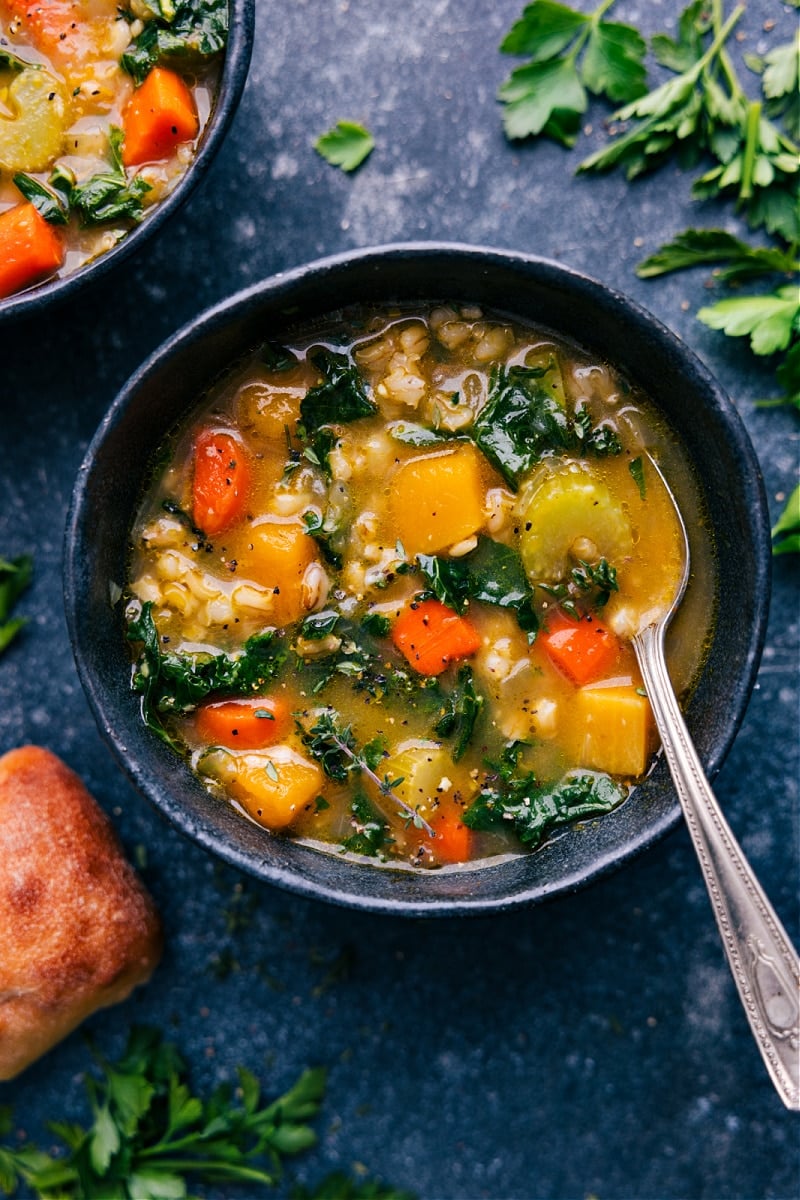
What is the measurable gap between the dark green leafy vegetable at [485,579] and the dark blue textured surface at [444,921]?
0.87 metres

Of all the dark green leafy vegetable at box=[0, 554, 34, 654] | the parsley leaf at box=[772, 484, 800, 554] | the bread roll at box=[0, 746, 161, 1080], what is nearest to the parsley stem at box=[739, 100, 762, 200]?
the parsley leaf at box=[772, 484, 800, 554]

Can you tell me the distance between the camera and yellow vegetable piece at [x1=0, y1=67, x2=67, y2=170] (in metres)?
3.01

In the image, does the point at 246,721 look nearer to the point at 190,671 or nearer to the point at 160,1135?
the point at 190,671

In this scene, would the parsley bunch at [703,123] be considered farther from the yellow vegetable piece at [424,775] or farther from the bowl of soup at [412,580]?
the yellow vegetable piece at [424,775]

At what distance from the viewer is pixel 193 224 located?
3355 millimetres

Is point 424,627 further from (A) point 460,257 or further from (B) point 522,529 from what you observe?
(A) point 460,257

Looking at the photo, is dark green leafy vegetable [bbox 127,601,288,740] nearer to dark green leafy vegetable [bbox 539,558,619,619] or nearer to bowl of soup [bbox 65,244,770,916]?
bowl of soup [bbox 65,244,770,916]

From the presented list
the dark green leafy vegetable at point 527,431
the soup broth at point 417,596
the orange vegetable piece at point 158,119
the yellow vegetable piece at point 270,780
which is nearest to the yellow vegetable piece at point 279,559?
the soup broth at point 417,596

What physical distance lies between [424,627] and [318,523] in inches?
15.3

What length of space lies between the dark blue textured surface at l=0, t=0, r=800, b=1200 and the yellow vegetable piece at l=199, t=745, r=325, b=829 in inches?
20.3

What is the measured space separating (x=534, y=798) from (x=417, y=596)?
61 centimetres

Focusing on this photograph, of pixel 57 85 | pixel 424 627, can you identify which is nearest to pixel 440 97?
pixel 57 85

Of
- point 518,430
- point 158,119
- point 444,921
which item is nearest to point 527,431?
point 518,430

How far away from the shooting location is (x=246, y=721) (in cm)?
300
